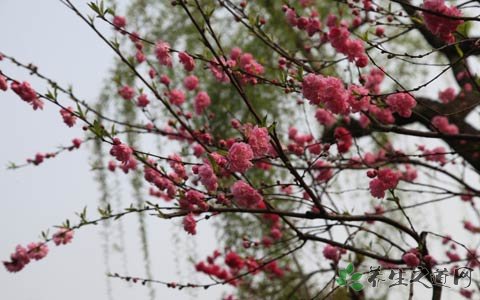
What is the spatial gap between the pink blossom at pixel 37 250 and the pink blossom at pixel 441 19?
1.27 metres

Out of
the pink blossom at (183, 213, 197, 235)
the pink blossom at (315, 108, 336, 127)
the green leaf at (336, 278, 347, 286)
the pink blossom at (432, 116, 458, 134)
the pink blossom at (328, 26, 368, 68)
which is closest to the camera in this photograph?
the pink blossom at (183, 213, 197, 235)

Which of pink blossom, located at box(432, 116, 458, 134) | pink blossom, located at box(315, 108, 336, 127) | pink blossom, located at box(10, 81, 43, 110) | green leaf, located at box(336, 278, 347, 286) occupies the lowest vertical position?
green leaf, located at box(336, 278, 347, 286)

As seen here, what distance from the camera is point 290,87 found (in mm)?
1200

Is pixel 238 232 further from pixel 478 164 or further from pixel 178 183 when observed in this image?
pixel 178 183

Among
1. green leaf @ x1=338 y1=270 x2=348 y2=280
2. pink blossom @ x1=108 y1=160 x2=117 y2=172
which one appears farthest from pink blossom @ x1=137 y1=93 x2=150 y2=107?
green leaf @ x1=338 y1=270 x2=348 y2=280

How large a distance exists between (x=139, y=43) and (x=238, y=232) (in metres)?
2.20

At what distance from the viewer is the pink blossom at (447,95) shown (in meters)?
2.28

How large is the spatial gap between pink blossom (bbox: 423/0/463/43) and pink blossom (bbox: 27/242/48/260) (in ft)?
4.17

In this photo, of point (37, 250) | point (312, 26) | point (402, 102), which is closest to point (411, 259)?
point (402, 102)

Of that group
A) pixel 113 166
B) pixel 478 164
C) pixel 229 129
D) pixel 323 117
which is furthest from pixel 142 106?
pixel 229 129

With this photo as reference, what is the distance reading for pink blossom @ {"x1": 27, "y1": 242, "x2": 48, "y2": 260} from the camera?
1516mm

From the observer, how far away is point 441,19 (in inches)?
38.8

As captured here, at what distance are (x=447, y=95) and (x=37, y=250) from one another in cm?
187

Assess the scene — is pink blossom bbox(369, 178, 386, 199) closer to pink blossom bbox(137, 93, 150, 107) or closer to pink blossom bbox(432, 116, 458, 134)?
pink blossom bbox(137, 93, 150, 107)
